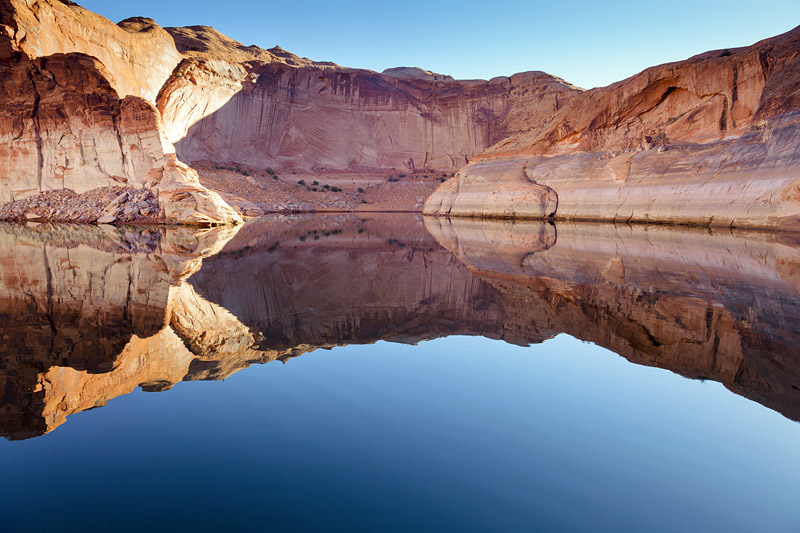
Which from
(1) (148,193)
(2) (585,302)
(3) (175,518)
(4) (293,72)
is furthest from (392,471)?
(4) (293,72)

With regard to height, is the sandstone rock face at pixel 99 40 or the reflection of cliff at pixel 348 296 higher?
the sandstone rock face at pixel 99 40

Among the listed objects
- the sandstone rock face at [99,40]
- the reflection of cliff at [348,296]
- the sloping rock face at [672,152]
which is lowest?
the reflection of cliff at [348,296]

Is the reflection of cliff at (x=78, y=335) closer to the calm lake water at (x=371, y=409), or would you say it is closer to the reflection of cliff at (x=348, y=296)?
the calm lake water at (x=371, y=409)

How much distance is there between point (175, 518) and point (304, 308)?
413 cm

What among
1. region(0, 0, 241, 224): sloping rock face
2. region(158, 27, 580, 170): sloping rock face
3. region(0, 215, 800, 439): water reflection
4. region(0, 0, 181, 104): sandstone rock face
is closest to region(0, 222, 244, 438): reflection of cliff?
region(0, 215, 800, 439): water reflection

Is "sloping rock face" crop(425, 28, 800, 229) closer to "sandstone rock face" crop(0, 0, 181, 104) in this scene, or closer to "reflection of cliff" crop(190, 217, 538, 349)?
"reflection of cliff" crop(190, 217, 538, 349)

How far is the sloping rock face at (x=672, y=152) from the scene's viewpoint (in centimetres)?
1555

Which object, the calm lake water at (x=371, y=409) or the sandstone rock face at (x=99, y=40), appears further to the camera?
the sandstone rock face at (x=99, y=40)

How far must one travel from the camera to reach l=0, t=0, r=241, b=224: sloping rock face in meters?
24.4

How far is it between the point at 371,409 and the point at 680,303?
14.9 ft

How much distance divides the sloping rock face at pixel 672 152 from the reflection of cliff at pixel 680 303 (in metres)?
5.58

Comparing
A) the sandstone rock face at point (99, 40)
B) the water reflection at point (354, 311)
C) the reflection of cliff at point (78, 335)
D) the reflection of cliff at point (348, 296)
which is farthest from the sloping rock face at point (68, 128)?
the reflection of cliff at point (78, 335)

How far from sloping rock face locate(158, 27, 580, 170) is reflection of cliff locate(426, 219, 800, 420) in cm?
4053

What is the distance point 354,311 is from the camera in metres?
5.89
